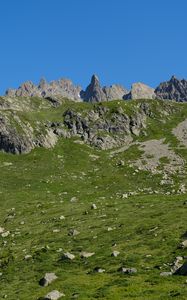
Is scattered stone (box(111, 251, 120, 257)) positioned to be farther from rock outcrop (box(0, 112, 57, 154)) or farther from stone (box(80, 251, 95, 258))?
rock outcrop (box(0, 112, 57, 154))

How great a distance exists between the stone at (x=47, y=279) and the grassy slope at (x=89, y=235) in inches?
13.4

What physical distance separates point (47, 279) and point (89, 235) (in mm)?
10413

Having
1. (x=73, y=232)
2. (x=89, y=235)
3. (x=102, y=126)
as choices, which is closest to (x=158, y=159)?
(x=102, y=126)

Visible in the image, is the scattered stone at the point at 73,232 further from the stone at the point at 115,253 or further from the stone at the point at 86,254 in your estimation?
the stone at the point at 115,253

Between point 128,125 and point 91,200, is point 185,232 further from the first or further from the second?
point 128,125

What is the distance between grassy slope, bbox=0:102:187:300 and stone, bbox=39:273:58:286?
339mm

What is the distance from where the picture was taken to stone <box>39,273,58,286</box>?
30984mm

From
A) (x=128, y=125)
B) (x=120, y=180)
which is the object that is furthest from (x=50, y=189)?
(x=128, y=125)

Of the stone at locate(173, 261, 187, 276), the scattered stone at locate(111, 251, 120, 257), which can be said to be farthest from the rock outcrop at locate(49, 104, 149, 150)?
the stone at locate(173, 261, 187, 276)

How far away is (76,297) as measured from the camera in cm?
2717

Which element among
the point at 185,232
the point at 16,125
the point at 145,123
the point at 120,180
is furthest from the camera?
the point at 145,123

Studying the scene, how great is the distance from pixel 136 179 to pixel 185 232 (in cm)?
5180

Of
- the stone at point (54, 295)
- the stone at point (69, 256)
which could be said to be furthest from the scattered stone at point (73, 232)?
the stone at point (54, 295)

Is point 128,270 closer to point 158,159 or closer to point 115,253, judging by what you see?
point 115,253
